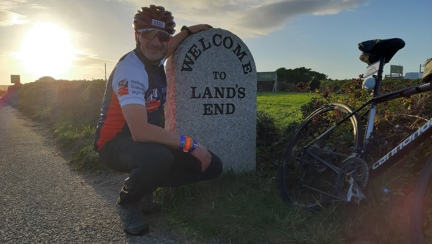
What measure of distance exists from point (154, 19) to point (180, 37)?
80cm

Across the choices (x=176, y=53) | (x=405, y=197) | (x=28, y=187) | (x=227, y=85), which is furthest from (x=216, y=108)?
(x=28, y=187)

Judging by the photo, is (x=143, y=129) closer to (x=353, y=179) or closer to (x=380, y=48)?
(x=353, y=179)

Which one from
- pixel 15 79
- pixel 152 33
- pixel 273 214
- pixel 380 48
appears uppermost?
pixel 15 79

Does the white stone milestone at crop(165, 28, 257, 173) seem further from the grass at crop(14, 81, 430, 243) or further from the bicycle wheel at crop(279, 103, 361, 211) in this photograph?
the bicycle wheel at crop(279, 103, 361, 211)

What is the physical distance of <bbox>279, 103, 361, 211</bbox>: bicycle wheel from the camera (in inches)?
141

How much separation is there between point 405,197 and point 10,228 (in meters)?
3.39

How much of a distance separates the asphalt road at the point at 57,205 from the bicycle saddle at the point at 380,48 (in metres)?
2.26

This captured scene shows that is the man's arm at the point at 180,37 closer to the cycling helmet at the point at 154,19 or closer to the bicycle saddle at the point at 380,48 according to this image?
the cycling helmet at the point at 154,19

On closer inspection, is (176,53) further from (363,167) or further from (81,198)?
(363,167)

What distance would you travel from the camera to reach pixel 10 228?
11.0 ft

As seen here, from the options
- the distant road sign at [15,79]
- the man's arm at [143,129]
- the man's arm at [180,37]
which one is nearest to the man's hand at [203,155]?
the man's arm at [143,129]

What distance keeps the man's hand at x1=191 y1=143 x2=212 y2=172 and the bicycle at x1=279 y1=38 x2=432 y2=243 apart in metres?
0.88

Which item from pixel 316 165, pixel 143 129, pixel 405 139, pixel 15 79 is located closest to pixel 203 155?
pixel 143 129

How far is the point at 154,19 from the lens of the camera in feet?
11.1
